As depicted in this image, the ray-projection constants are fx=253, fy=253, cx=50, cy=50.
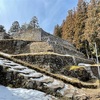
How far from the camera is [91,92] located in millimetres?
8930

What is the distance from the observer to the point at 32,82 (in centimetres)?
909

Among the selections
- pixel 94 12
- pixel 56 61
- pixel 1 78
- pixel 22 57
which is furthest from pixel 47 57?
pixel 94 12

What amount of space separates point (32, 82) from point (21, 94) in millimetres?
818

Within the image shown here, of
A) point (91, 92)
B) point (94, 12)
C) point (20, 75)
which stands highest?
point (94, 12)

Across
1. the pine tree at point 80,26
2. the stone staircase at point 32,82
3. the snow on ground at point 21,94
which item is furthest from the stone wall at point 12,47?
the snow on ground at point 21,94

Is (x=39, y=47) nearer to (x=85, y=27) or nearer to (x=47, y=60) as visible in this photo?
(x=47, y=60)

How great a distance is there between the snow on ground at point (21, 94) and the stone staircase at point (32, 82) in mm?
285

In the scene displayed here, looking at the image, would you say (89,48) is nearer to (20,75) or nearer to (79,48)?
(79,48)

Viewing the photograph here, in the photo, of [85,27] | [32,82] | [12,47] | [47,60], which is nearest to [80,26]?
[85,27]

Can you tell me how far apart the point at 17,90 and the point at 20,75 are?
0.82 meters

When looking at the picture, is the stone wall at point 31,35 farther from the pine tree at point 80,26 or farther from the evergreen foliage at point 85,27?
the pine tree at point 80,26

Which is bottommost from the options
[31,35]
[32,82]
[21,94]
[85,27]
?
[21,94]

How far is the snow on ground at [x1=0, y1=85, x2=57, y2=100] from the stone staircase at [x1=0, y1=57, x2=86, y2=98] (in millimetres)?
285

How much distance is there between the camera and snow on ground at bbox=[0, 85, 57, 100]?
8151 mm
